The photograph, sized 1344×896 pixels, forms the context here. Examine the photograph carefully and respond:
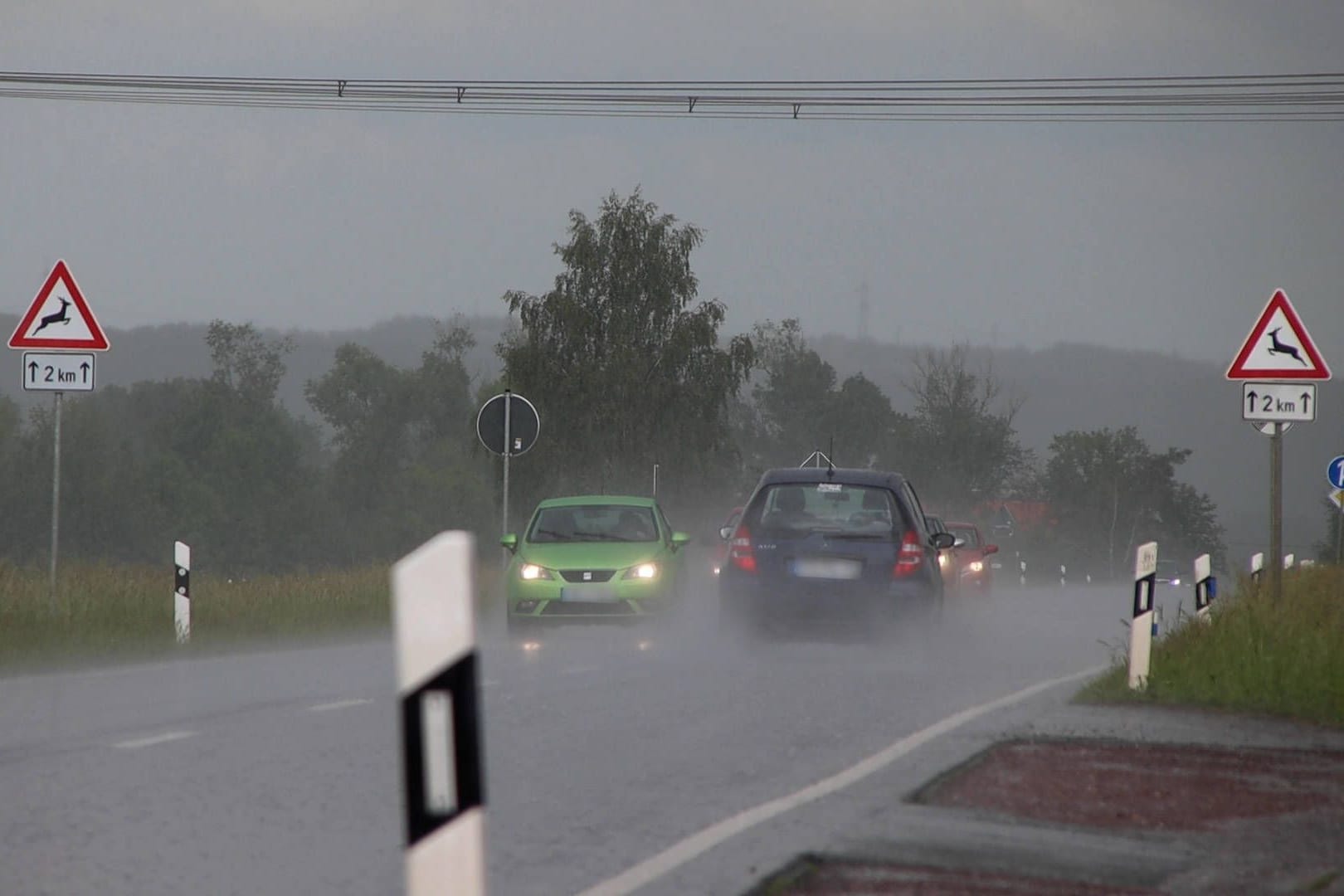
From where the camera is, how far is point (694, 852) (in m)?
6.68

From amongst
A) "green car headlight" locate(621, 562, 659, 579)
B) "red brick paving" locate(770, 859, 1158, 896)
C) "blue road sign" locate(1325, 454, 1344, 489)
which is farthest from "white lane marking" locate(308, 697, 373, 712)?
"blue road sign" locate(1325, 454, 1344, 489)

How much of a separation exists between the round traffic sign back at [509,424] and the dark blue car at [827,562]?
813cm

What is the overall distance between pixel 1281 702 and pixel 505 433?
15.6m

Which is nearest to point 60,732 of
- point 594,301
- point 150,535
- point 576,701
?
point 576,701

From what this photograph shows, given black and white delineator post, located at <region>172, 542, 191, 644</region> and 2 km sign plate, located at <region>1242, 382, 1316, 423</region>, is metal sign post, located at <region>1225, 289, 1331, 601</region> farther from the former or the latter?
black and white delineator post, located at <region>172, 542, 191, 644</region>

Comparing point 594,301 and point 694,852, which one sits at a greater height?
point 594,301

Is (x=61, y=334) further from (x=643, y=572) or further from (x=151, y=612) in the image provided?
(x=643, y=572)

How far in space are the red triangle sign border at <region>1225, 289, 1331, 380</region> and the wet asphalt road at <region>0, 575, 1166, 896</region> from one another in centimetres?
313

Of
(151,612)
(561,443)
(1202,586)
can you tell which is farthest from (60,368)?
(561,443)

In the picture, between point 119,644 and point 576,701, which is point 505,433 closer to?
point 119,644

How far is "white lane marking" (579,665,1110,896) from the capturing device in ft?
20.3

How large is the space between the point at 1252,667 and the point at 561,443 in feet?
180

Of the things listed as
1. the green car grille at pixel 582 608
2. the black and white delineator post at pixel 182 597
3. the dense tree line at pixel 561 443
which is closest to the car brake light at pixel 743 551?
the green car grille at pixel 582 608

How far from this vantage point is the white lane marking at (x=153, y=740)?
9633mm
